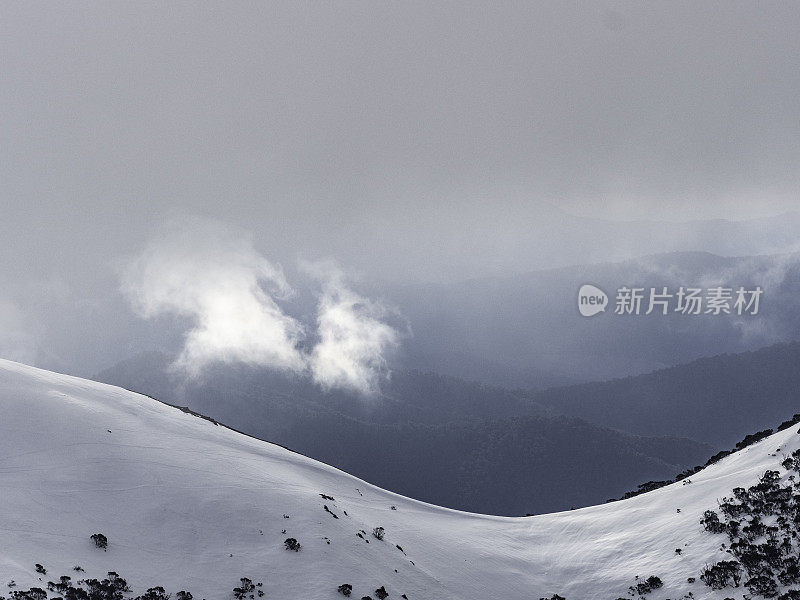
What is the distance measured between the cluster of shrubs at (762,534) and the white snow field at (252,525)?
1.42 m

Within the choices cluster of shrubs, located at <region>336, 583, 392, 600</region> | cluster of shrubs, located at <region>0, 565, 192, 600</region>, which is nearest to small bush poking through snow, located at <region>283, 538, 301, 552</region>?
cluster of shrubs, located at <region>336, 583, 392, 600</region>

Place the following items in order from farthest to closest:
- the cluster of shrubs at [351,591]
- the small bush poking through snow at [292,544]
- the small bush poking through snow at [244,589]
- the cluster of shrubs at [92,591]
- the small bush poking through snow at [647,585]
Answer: the small bush poking through snow at [292,544] → the small bush poking through snow at [647,585] → the cluster of shrubs at [351,591] → the small bush poking through snow at [244,589] → the cluster of shrubs at [92,591]

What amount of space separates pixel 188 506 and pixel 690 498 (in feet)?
157

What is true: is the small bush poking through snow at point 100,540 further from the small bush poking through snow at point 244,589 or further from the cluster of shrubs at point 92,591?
the small bush poking through snow at point 244,589

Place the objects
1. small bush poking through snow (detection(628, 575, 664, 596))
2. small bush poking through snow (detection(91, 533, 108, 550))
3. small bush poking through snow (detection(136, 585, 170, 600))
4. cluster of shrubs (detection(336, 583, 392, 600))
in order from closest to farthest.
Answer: small bush poking through snow (detection(136, 585, 170, 600)) → small bush poking through snow (detection(91, 533, 108, 550)) → cluster of shrubs (detection(336, 583, 392, 600)) → small bush poking through snow (detection(628, 575, 664, 596))

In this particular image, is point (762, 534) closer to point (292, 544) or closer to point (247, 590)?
point (292, 544)

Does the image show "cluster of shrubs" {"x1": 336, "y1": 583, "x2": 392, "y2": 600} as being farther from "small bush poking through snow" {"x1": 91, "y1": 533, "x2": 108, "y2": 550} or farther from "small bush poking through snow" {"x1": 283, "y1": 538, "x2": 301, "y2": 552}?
"small bush poking through snow" {"x1": 91, "y1": 533, "x2": 108, "y2": 550}

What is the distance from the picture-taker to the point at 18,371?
7638 cm

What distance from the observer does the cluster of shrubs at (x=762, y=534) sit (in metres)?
43.5

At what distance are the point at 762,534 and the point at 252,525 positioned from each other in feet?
131

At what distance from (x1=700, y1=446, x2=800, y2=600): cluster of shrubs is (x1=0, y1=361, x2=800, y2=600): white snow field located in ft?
4.66

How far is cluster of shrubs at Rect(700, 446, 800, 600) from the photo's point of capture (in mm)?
43531

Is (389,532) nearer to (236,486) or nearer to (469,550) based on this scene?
(469,550)

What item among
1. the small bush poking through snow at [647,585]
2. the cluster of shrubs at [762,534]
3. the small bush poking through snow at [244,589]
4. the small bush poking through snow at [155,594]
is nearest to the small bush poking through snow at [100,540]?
the small bush poking through snow at [155,594]
